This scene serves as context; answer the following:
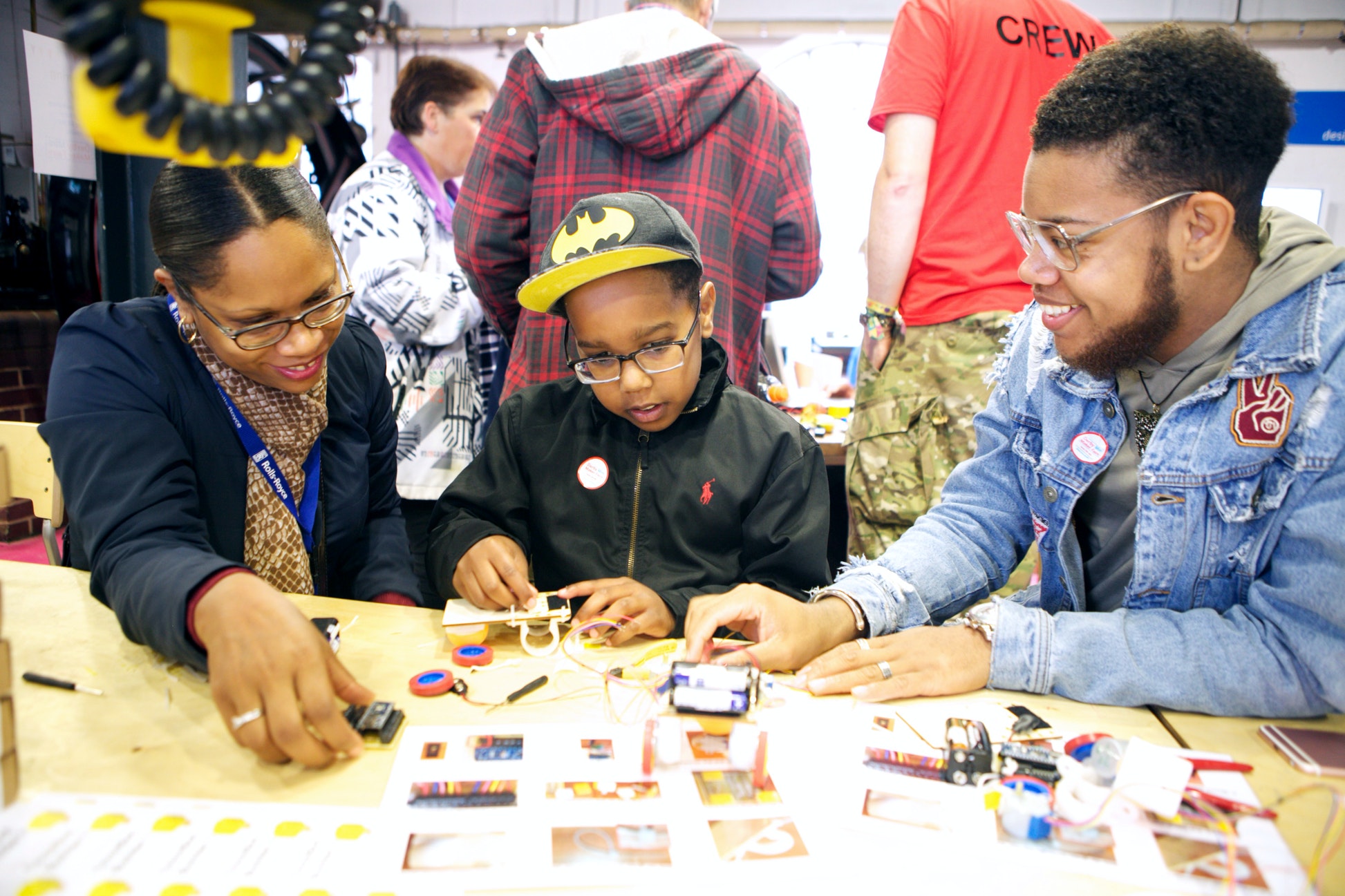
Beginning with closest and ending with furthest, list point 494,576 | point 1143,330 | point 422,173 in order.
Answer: point 1143,330
point 494,576
point 422,173

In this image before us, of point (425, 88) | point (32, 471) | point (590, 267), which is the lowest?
point (32, 471)

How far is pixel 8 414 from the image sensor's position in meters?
3.43

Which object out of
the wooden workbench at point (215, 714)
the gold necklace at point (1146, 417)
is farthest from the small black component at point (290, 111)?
the gold necklace at point (1146, 417)

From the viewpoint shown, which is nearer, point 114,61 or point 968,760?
point 114,61

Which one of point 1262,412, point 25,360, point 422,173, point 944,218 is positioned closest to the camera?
point 1262,412

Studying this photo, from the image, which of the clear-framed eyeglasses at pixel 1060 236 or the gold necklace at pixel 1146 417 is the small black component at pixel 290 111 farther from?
the gold necklace at pixel 1146 417

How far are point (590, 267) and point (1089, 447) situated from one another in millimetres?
880

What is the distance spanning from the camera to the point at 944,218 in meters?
2.34

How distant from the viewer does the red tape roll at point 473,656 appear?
121 cm

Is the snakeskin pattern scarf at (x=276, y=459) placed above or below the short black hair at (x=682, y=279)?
below

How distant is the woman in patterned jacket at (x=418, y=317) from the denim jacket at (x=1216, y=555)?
5.61 ft

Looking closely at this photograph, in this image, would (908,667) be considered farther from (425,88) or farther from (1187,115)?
(425,88)

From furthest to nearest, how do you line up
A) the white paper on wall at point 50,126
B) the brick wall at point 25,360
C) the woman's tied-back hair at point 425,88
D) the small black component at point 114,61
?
the brick wall at point 25,360 < the woman's tied-back hair at point 425,88 < the white paper on wall at point 50,126 < the small black component at point 114,61

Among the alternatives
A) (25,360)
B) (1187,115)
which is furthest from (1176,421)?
(25,360)
